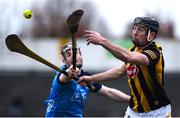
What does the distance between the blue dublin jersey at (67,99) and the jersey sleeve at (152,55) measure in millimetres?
1669

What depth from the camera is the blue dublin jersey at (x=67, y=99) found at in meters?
10.1

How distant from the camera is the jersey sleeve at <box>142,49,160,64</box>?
332 inches

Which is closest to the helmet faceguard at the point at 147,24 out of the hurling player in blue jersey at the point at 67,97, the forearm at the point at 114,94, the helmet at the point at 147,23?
the helmet at the point at 147,23

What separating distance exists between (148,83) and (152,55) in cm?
36

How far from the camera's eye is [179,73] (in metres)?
35.8

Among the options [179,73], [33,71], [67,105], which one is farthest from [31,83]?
[67,105]

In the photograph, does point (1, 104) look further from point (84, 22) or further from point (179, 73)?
point (84, 22)

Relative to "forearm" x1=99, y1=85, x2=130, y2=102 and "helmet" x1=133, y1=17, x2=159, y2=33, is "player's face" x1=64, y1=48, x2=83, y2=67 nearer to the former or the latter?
"forearm" x1=99, y1=85, x2=130, y2=102

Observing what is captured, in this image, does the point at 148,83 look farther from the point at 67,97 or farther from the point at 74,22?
the point at 67,97

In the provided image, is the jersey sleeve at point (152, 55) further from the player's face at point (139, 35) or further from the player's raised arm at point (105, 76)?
the player's raised arm at point (105, 76)

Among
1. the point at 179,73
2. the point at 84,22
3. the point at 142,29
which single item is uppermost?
the point at 142,29

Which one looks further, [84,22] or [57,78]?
[84,22]

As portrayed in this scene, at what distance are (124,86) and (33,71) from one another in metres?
4.67

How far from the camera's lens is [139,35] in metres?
8.63
